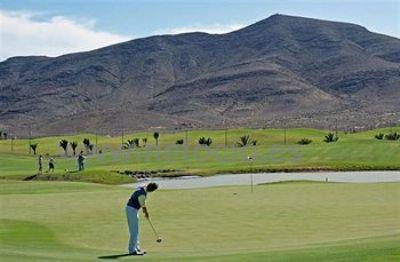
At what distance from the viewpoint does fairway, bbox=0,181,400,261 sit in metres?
19.9

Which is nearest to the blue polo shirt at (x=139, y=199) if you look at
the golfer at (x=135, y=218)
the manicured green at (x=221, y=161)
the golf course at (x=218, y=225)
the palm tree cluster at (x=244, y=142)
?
the golfer at (x=135, y=218)

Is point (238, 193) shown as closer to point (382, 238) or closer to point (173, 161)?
point (382, 238)

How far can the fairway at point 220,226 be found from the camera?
1994cm

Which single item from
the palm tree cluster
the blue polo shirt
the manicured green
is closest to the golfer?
the blue polo shirt

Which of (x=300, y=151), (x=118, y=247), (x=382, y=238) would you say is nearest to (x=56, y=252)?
(x=118, y=247)

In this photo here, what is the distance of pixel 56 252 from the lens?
2122 cm

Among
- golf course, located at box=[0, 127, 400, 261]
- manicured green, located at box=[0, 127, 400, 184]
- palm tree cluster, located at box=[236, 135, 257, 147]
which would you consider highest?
palm tree cluster, located at box=[236, 135, 257, 147]

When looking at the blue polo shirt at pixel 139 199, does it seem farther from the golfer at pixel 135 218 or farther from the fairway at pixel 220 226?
the fairway at pixel 220 226

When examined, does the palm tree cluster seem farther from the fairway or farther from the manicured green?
the fairway

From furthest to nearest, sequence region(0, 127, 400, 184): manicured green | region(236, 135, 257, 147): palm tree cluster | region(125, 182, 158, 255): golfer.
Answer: region(236, 135, 257, 147): palm tree cluster
region(0, 127, 400, 184): manicured green
region(125, 182, 158, 255): golfer

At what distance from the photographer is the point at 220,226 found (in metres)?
25.6

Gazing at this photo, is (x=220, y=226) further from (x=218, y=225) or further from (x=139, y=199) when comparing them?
(x=139, y=199)

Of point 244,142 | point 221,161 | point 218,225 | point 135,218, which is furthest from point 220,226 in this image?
point 244,142

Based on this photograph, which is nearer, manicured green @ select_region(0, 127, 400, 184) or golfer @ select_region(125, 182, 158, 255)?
golfer @ select_region(125, 182, 158, 255)
